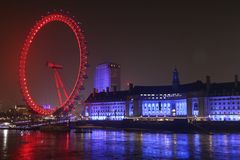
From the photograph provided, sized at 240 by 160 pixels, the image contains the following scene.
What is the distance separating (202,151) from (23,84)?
146 ft

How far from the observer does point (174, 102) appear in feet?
413

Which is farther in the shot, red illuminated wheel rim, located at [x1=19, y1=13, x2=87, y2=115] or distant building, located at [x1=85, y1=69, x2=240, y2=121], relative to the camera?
distant building, located at [x1=85, y1=69, x2=240, y2=121]

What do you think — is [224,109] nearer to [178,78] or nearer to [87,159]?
[178,78]

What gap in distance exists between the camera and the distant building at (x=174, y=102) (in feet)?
367

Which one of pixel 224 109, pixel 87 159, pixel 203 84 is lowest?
pixel 87 159

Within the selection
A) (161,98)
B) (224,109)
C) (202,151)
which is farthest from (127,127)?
(202,151)

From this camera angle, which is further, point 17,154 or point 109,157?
point 17,154

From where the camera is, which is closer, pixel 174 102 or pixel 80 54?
pixel 80 54

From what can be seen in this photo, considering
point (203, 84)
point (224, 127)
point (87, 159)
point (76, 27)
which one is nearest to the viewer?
point (87, 159)

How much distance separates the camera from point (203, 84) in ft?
404

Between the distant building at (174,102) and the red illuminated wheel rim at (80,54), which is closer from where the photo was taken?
the red illuminated wheel rim at (80,54)

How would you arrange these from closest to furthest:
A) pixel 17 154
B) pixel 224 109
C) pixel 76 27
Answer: pixel 17 154
pixel 76 27
pixel 224 109

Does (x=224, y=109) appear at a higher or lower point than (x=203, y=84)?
lower

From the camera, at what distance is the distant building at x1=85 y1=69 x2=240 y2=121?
112m
